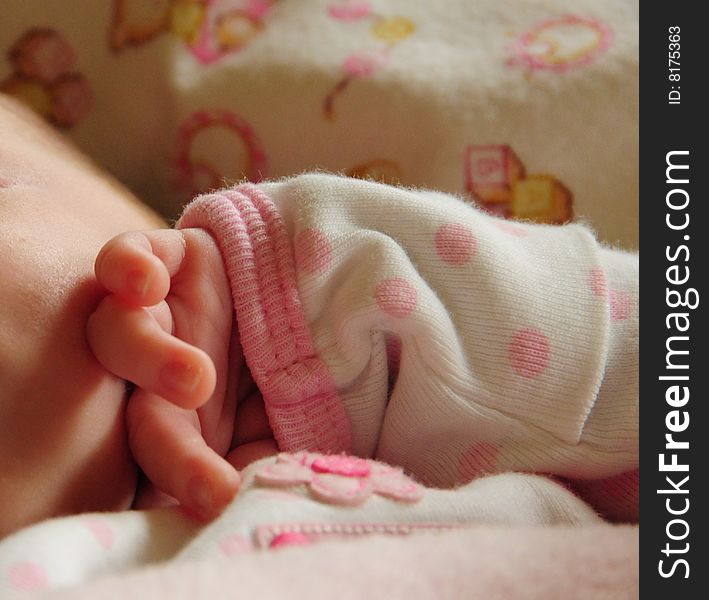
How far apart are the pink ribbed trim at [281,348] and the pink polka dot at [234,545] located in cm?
20

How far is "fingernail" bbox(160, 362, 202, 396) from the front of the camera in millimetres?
566

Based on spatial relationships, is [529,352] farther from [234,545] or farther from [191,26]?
[191,26]

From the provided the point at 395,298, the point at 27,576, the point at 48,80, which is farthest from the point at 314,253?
the point at 48,80

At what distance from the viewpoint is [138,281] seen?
598 mm

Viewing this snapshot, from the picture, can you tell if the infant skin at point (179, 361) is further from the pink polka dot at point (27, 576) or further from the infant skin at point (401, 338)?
the pink polka dot at point (27, 576)

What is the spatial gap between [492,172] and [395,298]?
341 mm

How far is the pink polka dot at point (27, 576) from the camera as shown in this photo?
1.46ft

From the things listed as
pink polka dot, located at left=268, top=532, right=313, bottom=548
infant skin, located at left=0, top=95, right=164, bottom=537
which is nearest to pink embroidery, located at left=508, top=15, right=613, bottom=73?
infant skin, located at left=0, top=95, right=164, bottom=537

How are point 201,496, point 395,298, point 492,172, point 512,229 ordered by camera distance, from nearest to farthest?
1. point 201,496
2. point 395,298
3. point 512,229
4. point 492,172

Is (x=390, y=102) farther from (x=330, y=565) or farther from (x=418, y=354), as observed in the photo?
(x=330, y=565)

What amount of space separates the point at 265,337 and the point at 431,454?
0.53 feet

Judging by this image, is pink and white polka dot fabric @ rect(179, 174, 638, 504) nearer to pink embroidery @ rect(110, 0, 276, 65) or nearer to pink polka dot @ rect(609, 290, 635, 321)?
pink polka dot @ rect(609, 290, 635, 321)

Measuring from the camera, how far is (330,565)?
0.45 m

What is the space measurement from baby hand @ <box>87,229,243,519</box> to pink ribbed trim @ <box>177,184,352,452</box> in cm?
2
